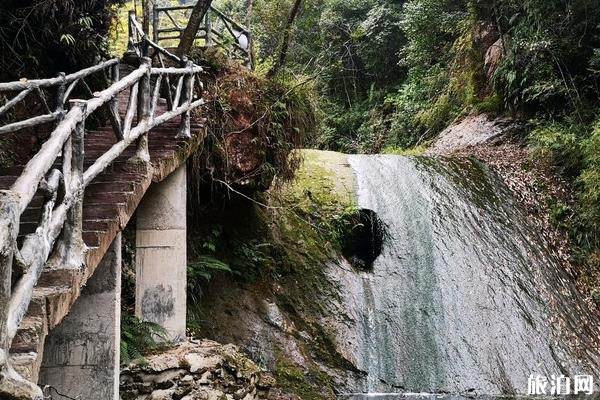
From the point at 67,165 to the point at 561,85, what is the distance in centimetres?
1218

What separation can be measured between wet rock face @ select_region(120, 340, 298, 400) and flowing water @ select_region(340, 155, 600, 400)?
275 centimetres

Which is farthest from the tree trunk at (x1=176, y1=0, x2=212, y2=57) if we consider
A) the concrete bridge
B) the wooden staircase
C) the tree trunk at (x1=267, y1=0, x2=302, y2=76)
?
the wooden staircase

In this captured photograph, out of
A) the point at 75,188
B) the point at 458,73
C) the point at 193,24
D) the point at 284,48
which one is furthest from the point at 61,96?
the point at 458,73

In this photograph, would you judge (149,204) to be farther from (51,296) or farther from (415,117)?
(415,117)

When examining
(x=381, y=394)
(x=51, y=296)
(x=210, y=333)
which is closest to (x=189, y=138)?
(x=210, y=333)

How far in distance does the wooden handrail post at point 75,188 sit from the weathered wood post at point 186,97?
3.13 m

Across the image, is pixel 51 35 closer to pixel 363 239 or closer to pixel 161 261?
pixel 161 261

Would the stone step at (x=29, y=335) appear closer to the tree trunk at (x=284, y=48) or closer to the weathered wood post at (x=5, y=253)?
the weathered wood post at (x=5, y=253)

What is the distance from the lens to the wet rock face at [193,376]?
5.49 metres

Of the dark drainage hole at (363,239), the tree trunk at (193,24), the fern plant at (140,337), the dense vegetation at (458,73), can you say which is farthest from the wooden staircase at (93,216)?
the dark drainage hole at (363,239)

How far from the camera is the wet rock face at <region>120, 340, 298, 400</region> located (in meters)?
5.49

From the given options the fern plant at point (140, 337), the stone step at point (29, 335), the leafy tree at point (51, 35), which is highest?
the leafy tree at point (51, 35)

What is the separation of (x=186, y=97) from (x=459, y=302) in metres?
5.29

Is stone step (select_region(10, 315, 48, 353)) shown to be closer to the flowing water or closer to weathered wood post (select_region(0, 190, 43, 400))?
weathered wood post (select_region(0, 190, 43, 400))
